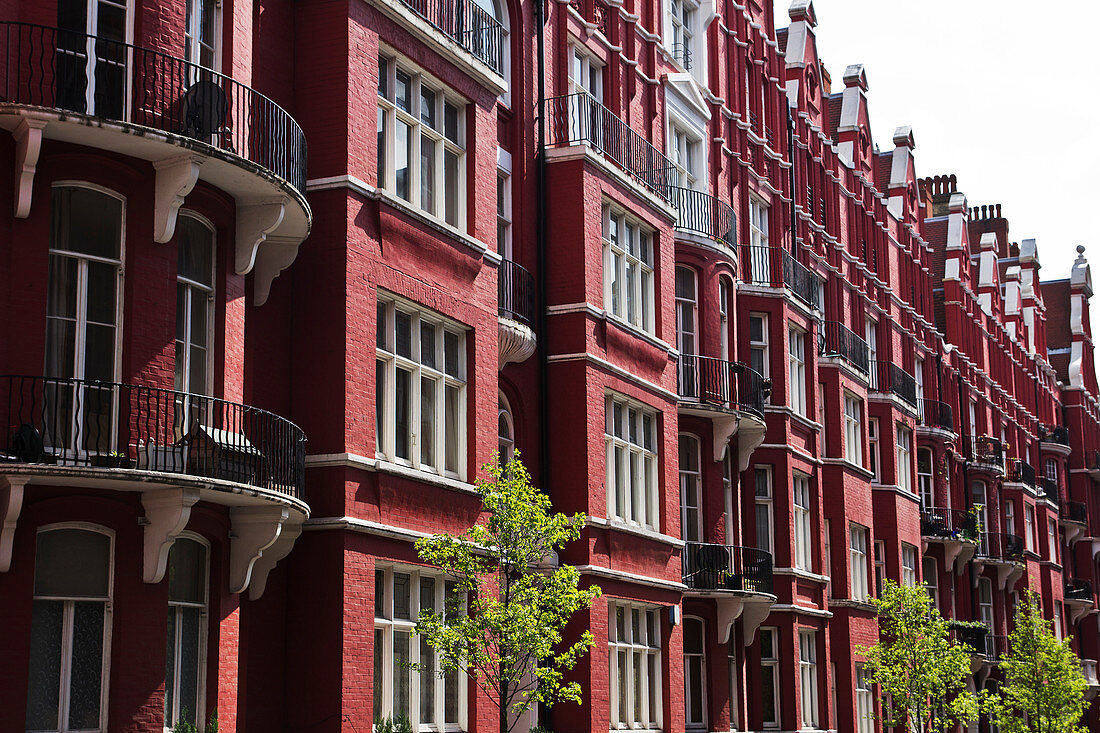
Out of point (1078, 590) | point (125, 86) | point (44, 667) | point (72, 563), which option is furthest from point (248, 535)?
point (1078, 590)

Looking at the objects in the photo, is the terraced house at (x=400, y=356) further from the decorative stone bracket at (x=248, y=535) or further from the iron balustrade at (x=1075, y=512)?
the iron balustrade at (x=1075, y=512)

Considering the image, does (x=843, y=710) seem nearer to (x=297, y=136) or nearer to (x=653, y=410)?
(x=653, y=410)

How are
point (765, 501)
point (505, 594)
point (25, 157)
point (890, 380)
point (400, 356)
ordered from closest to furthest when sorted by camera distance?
point (25, 157), point (505, 594), point (400, 356), point (765, 501), point (890, 380)

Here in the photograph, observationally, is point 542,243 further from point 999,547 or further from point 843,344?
point 999,547

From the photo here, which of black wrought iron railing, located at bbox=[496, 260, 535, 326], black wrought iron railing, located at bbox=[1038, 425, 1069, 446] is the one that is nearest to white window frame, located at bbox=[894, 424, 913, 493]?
black wrought iron railing, located at bbox=[496, 260, 535, 326]

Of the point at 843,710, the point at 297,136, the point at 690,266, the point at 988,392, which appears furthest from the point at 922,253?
the point at 297,136

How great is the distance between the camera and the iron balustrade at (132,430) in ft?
55.6

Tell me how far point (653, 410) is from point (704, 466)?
12.9 ft

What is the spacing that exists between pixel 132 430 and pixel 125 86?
13.8 feet

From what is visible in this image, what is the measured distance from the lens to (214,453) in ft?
59.8

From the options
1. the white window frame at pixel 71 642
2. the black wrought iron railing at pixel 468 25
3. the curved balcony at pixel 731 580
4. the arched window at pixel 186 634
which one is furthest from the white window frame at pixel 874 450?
the white window frame at pixel 71 642

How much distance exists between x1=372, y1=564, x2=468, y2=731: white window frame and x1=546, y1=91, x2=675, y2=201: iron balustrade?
10.4m

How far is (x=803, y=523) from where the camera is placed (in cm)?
4028

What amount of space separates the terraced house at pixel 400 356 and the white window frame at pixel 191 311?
66 mm
